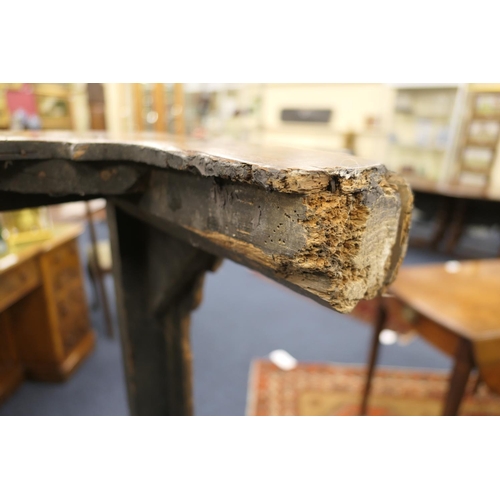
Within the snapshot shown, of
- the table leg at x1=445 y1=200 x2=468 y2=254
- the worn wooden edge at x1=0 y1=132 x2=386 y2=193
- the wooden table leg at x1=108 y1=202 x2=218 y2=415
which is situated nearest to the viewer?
Answer: the worn wooden edge at x1=0 y1=132 x2=386 y2=193

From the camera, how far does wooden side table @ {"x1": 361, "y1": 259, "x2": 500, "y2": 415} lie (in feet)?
4.47

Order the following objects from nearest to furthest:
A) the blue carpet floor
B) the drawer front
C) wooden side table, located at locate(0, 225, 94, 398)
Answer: the drawer front < wooden side table, located at locate(0, 225, 94, 398) < the blue carpet floor

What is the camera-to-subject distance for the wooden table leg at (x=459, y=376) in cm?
137

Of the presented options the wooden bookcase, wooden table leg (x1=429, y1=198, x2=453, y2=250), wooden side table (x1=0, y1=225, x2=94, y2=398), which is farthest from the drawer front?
the wooden bookcase

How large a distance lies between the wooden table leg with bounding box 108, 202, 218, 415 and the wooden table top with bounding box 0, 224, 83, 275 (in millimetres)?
1088

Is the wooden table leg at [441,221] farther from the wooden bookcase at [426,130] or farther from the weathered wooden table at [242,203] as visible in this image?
the weathered wooden table at [242,203]

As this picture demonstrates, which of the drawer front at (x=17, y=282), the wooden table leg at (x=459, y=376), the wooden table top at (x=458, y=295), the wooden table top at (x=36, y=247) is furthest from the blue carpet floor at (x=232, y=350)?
the wooden table leg at (x=459, y=376)

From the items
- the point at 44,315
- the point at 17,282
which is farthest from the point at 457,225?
the point at 17,282

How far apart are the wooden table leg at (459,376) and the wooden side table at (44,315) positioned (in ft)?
6.65

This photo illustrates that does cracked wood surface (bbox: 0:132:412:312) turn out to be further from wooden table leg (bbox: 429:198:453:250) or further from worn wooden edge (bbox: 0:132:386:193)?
wooden table leg (bbox: 429:198:453:250)

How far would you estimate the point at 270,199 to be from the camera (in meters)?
0.48

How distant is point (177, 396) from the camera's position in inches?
48.8

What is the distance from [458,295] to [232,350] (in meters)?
1.60

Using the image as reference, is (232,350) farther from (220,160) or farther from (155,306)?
(220,160)
